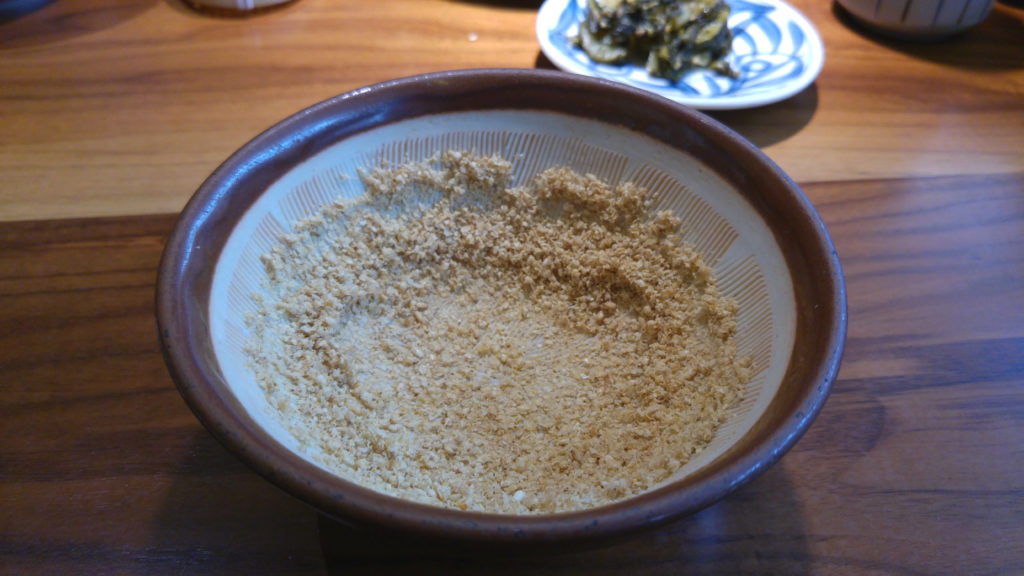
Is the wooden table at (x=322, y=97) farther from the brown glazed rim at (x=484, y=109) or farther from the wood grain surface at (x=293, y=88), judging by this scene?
the brown glazed rim at (x=484, y=109)

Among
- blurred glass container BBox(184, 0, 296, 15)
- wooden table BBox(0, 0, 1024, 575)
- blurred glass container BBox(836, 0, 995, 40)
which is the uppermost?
blurred glass container BBox(836, 0, 995, 40)

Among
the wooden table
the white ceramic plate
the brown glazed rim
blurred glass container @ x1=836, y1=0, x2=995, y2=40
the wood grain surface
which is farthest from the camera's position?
blurred glass container @ x1=836, y1=0, x2=995, y2=40

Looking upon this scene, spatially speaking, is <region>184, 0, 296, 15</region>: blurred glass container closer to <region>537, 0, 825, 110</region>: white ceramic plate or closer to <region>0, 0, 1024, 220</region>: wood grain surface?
<region>0, 0, 1024, 220</region>: wood grain surface

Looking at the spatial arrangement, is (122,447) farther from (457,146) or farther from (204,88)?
(204,88)

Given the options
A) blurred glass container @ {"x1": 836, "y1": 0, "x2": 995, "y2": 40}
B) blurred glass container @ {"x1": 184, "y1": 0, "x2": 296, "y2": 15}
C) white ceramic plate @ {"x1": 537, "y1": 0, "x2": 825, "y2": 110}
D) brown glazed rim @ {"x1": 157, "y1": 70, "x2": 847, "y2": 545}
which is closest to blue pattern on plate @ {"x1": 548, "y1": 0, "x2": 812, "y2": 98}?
white ceramic plate @ {"x1": 537, "y1": 0, "x2": 825, "y2": 110}

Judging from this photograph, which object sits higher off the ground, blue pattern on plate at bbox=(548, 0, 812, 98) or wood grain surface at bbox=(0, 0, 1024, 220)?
blue pattern on plate at bbox=(548, 0, 812, 98)

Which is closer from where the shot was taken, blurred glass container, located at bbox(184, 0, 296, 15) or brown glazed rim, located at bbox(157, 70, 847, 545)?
brown glazed rim, located at bbox(157, 70, 847, 545)

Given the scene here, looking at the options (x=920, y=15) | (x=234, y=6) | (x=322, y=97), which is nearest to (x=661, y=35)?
(x=920, y=15)
